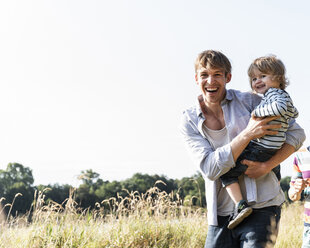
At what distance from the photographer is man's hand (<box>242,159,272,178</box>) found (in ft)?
8.24

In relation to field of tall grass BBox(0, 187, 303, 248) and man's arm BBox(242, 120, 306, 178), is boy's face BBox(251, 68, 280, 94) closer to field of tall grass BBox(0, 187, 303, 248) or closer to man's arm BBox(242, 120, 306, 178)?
man's arm BBox(242, 120, 306, 178)

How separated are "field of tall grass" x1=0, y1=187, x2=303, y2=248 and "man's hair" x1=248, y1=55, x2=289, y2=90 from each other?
2849 mm

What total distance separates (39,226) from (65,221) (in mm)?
374

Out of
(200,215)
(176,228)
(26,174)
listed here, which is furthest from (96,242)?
(26,174)

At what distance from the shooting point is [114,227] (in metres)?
5.30

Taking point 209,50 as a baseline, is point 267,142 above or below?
below

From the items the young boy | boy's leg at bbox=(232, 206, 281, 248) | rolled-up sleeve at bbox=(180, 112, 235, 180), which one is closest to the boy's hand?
the young boy

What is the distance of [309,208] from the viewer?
301cm

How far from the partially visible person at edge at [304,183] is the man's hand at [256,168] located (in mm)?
613

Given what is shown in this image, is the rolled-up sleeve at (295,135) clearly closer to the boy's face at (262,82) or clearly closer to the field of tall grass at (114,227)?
the boy's face at (262,82)

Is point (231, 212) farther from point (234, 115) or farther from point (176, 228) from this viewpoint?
point (176, 228)

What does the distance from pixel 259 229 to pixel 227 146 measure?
589mm

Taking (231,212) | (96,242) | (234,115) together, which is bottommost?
(96,242)

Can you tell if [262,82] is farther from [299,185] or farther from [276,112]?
[299,185]
